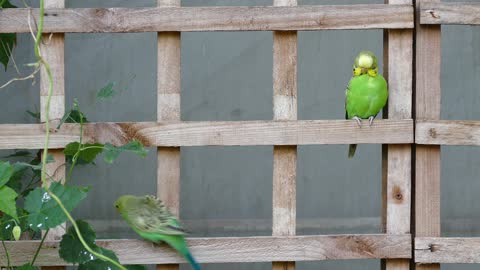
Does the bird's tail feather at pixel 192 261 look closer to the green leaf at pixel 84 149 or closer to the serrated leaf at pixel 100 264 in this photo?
the serrated leaf at pixel 100 264

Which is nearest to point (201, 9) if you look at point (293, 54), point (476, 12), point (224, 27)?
point (224, 27)

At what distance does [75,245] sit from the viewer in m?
2.73

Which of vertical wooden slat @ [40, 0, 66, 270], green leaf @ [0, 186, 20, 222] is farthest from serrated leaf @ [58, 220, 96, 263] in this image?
green leaf @ [0, 186, 20, 222]

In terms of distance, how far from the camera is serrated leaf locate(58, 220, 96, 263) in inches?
107

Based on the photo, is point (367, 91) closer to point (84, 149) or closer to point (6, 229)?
point (84, 149)

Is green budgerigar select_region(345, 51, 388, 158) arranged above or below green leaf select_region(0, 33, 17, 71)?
below

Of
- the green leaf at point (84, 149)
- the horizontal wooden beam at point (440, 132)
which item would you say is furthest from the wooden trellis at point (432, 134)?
the green leaf at point (84, 149)

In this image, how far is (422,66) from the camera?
2.89 m

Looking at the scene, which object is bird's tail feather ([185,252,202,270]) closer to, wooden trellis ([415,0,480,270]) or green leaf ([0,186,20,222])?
green leaf ([0,186,20,222])

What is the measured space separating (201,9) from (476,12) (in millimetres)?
745

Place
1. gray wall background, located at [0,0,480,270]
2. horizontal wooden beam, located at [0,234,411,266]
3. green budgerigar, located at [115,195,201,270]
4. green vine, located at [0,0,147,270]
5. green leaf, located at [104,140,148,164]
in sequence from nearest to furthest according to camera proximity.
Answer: green vine, located at [0,0,147,270], green leaf, located at [104,140,148,164], green budgerigar, located at [115,195,201,270], horizontal wooden beam, located at [0,234,411,266], gray wall background, located at [0,0,480,270]

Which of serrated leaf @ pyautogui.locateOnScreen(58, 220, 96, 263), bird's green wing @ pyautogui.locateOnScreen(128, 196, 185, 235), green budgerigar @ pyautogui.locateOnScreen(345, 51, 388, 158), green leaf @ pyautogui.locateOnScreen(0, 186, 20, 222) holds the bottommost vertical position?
serrated leaf @ pyautogui.locateOnScreen(58, 220, 96, 263)

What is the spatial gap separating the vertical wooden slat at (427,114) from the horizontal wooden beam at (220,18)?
81 mm

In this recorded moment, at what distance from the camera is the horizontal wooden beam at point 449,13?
9.35 feet
